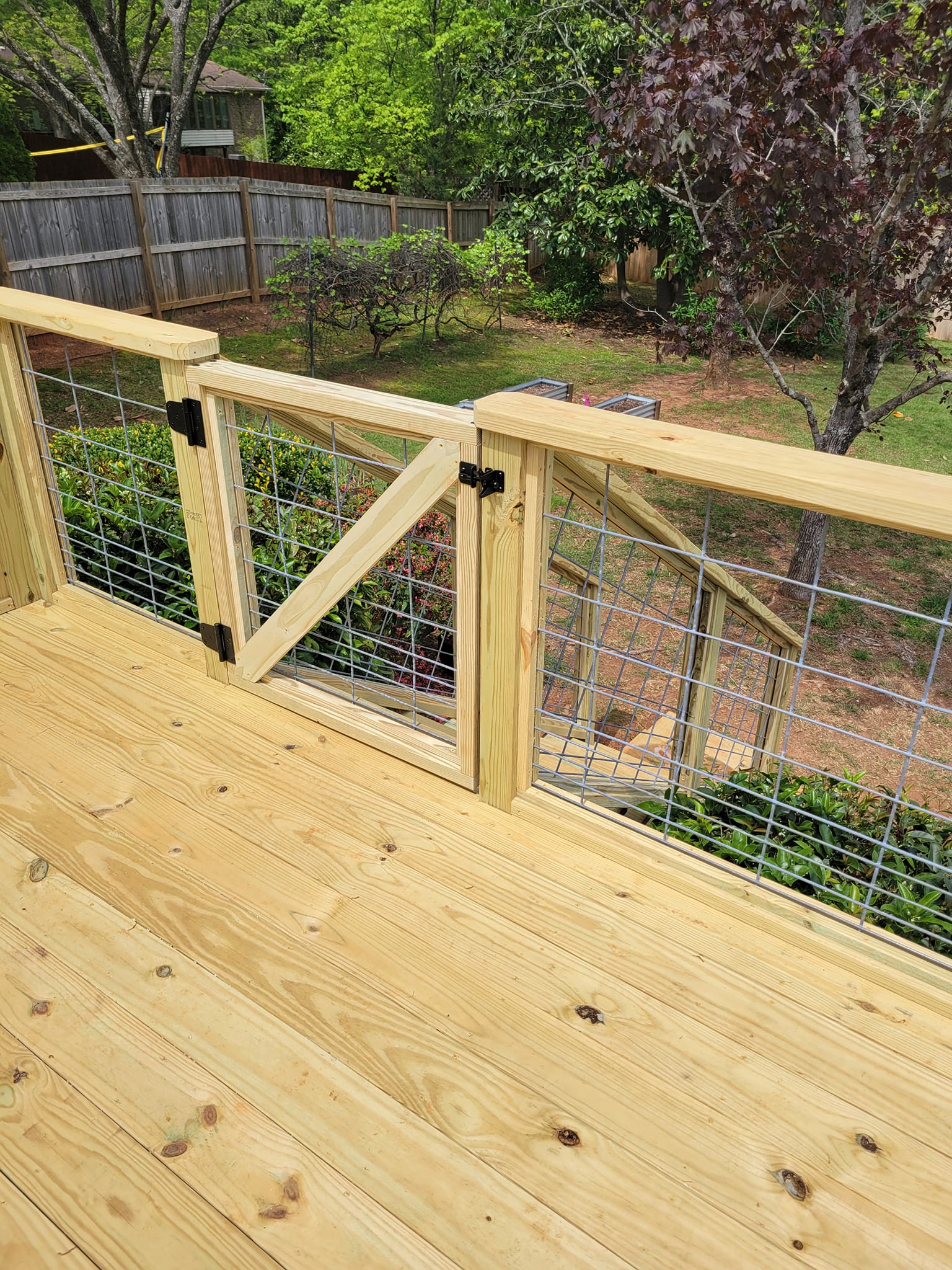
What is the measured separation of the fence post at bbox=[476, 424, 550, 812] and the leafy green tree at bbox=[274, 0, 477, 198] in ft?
57.3

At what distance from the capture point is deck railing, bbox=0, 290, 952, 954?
1960 mm

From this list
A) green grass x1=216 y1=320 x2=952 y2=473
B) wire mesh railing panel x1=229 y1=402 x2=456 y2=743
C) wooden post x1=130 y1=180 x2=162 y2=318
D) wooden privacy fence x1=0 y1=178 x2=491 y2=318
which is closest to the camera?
wire mesh railing panel x1=229 y1=402 x2=456 y2=743

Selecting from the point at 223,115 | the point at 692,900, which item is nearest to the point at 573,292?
the point at 692,900

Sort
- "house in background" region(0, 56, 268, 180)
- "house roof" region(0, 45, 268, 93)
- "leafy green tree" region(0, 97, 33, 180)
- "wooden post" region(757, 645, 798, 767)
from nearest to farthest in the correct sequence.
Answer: "wooden post" region(757, 645, 798, 767)
"leafy green tree" region(0, 97, 33, 180)
"house in background" region(0, 56, 268, 180)
"house roof" region(0, 45, 268, 93)

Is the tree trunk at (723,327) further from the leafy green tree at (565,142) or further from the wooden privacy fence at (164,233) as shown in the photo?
the wooden privacy fence at (164,233)

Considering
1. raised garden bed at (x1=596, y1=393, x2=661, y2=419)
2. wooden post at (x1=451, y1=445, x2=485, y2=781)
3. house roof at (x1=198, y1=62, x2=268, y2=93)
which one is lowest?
raised garden bed at (x1=596, y1=393, x2=661, y2=419)

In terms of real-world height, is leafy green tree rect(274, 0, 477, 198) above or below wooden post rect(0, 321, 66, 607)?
above

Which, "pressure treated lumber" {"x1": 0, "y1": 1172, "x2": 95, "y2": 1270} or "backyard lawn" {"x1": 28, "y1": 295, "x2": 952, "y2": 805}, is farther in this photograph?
"backyard lawn" {"x1": 28, "y1": 295, "x2": 952, "y2": 805}

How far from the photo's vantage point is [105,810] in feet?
8.10

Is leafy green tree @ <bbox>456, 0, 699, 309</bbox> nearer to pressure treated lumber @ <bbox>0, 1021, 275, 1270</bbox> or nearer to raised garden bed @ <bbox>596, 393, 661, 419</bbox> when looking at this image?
raised garden bed @ <bbox>596, 393, 661, 419</bbox>

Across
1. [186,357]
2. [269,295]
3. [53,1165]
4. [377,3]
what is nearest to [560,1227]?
[53,1165]

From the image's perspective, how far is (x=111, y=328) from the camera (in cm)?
273

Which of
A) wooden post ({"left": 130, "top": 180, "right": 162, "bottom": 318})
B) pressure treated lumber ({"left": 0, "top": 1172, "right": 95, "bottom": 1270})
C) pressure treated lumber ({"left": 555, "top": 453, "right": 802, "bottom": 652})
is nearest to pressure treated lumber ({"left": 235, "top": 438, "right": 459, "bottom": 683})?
pressure treated lumber ({"left": 555, "top": 453, "right": 802, "bottom": 652})

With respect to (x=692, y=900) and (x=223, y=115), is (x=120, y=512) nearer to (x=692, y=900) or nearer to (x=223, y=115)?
(x=692, y=900)
